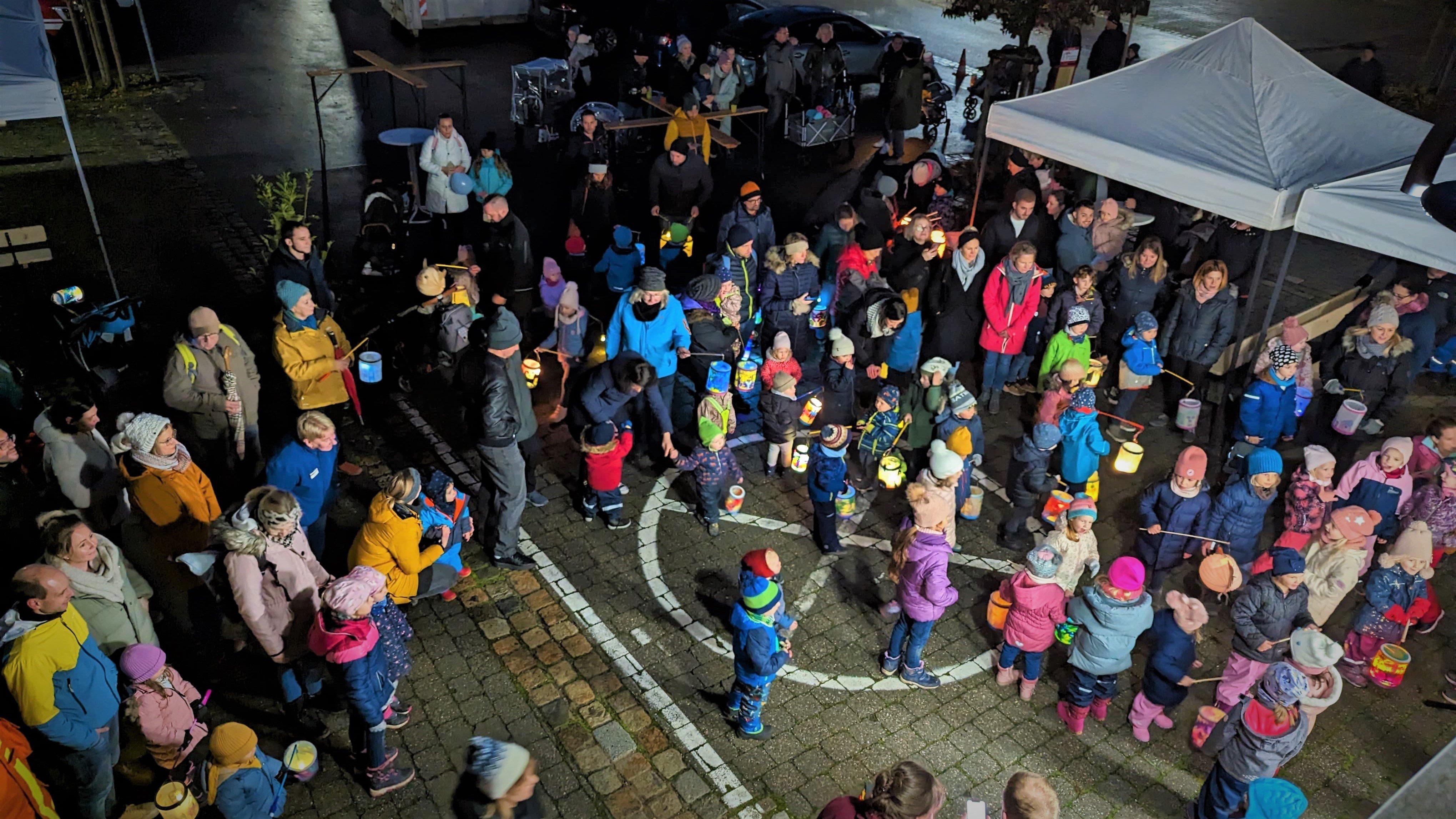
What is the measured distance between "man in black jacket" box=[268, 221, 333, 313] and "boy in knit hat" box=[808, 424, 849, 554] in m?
4.27

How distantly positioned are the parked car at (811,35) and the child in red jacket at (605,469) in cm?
1220

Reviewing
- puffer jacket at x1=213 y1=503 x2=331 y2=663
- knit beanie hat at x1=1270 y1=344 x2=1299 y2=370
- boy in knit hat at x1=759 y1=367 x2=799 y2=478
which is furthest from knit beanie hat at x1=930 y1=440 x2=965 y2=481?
puffer jacket at x1=213 y1=503 x2=331 y2=663

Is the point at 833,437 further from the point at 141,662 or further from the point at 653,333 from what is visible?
the point at 141,662

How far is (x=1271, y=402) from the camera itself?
8.38 meters

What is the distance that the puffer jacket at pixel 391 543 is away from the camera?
6.11 meters

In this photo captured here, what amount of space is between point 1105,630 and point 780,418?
3238mm

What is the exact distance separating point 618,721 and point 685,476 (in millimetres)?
2725

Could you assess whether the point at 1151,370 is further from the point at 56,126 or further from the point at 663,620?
the point at 56,126

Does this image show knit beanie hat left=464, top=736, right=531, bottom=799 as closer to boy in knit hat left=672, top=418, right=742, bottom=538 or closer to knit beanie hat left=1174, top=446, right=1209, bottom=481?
boy in knit hat left=672, top=418, right=742, bottom=538

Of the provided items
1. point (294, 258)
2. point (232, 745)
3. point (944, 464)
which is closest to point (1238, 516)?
point (944, 464)

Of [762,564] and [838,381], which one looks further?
[838,381]

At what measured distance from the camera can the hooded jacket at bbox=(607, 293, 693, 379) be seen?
8.20m

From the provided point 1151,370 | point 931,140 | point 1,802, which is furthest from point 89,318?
point 931,140

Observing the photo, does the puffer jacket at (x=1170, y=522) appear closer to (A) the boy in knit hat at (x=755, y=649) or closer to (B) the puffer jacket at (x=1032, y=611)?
(B) the puffer jacket at (x=1032, y=611)
